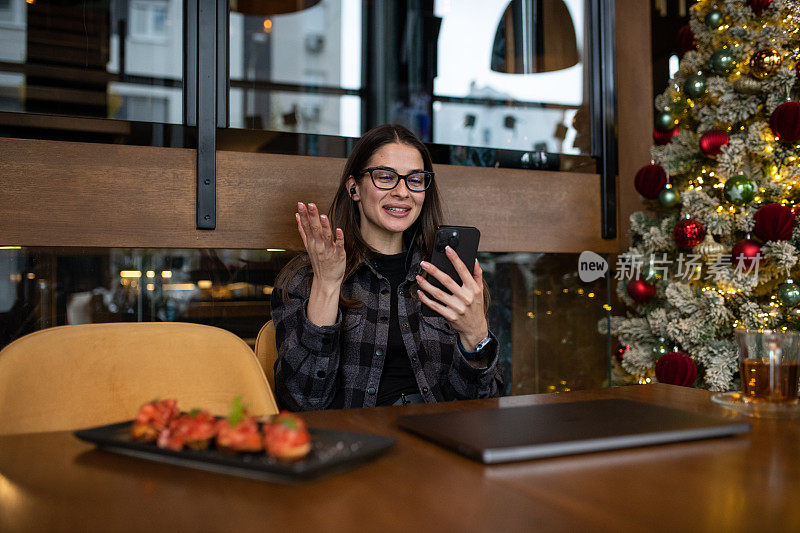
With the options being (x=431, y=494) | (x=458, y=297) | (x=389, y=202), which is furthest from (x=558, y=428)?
(x=389, y=202)

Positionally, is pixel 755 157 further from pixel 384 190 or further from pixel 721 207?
pixel 384 190

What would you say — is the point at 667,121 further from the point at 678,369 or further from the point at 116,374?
the point at 116,374

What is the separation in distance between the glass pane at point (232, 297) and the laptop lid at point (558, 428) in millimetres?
1336

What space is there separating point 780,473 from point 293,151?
1.74 metres

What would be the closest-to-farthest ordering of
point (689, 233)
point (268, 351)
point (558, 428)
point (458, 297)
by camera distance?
point (558, 428), point (458, 297), point (268, 351), point (689, 233)

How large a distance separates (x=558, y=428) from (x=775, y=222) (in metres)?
1.57

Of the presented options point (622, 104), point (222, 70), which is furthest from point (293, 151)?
point (622, 104)

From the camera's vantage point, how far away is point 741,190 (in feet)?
6.68

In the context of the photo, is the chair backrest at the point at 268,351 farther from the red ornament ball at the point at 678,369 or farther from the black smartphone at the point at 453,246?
the red ornament ball at the point at 678,369

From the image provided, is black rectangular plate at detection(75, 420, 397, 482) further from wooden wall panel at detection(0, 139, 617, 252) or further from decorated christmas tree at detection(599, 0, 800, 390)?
decorated christmas tree at detection(599, 0, 800, 390)

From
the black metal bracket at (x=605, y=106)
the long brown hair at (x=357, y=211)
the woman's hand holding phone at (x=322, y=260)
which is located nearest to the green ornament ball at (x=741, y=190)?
the black metal bracket at (x=605, y=106)

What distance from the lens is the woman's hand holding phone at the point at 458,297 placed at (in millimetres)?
1321

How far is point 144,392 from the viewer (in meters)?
1.15

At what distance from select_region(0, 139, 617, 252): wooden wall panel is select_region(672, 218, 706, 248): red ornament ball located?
511 mm
